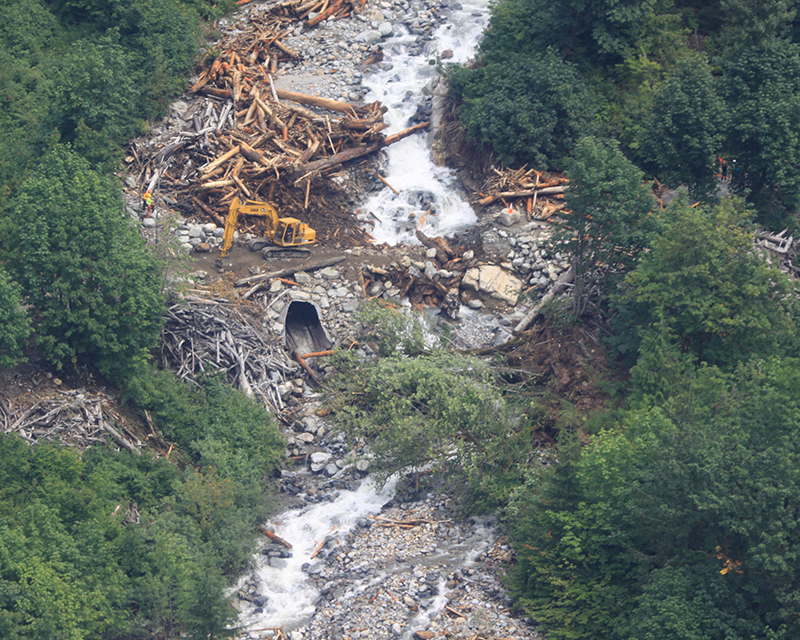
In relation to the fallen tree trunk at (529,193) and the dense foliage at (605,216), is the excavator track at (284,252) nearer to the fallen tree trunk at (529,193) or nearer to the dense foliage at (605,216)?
the fallen tree trunk at (529,193)

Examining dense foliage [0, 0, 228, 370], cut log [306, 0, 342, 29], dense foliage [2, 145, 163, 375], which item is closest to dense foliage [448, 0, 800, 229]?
cut log [306, 0, 342, 29]

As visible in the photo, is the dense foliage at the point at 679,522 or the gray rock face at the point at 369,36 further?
the gray rock face at the point at 369,36

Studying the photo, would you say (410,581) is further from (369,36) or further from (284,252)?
(369,36)

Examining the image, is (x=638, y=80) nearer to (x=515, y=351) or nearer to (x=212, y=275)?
(x=515, y=351)

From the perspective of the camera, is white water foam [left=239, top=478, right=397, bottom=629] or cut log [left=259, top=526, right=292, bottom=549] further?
cut log [left=259, top=526, right=292, bottom=549]

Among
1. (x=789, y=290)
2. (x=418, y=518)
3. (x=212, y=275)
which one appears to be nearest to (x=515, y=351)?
(x=418, y=518)

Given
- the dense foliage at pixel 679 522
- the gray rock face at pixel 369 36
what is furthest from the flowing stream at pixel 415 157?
the dense foliage at pixel 679 522

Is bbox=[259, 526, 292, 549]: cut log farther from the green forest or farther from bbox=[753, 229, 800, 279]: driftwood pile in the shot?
bbox=[753, 229, 800, 279]: driftwood pile
